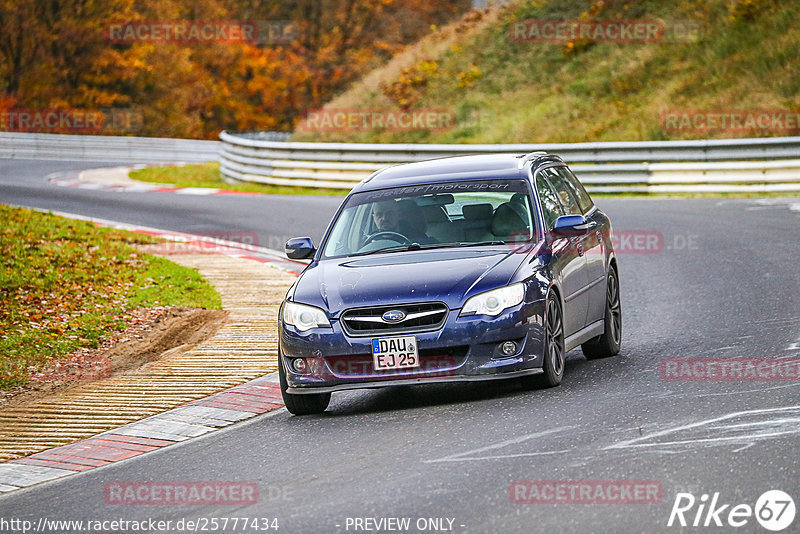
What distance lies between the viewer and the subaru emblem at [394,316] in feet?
27.6

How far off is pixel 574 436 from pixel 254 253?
12.0 metres

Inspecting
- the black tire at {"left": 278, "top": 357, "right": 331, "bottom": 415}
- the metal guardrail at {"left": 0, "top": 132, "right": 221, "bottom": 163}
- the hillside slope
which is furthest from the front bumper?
the metal guardrail at {"left": 0, "top": 132, "right": 221, "bottom": 163}

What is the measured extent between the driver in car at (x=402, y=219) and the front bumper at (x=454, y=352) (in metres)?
1.27

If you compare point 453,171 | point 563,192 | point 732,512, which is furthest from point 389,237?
point 732,512

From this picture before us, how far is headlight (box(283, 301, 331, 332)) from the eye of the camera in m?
8.64

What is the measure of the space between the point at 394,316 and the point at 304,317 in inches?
27.7

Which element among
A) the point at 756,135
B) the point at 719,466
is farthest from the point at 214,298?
the point at 756,135

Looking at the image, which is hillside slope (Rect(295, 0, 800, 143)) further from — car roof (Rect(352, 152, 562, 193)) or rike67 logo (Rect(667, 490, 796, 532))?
rike67 logo (Rect(667, 490, 796, 532))

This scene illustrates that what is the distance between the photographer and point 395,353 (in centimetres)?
838

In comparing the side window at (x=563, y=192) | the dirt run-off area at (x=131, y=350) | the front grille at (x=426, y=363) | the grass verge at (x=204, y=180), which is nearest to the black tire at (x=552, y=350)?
the front grille at (x=426, y=363)

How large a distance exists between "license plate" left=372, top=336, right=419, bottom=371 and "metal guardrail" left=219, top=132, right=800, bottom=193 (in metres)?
16.5

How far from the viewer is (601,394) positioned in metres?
8.59

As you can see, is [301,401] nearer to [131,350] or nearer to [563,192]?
[563,192]

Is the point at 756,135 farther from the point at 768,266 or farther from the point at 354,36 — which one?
the point at 354,36
